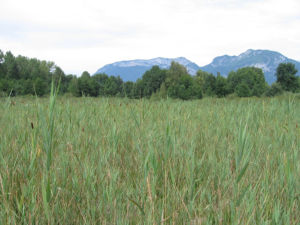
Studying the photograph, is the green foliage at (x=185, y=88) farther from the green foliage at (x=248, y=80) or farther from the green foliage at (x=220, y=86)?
the green foliage at (x=248, y=80)

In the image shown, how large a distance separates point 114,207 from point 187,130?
1.68 metres

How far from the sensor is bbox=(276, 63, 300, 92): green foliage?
70.8m

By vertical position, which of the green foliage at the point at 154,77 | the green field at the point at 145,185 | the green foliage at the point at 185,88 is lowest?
the green field at the point at 145,185

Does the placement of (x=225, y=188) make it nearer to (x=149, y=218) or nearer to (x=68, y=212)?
(x=149, y=218)

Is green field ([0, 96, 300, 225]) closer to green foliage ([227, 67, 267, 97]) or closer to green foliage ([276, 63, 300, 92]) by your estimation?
green foliage ([276, 63, 300, 92])

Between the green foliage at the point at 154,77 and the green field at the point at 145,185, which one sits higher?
the green foliage at the point at 154,77

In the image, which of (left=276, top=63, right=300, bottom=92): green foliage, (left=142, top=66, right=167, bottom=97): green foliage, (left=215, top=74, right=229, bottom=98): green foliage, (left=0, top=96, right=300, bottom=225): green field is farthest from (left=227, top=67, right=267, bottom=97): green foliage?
(left=0, top=96, right=300, bottom=225): green field

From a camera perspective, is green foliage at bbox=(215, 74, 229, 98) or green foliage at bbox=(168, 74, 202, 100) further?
green foliage at bbox=(215, 74, 229, 98)

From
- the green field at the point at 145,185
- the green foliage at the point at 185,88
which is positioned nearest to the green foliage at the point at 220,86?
the green foliage at the point at 185,88

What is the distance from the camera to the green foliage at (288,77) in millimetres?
70750

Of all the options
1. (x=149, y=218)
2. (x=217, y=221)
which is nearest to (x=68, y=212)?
(x=149, y=218)

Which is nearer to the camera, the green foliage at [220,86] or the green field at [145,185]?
the green field at [145,185]

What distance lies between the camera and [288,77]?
2795 inches

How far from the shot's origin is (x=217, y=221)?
1.07 metres
